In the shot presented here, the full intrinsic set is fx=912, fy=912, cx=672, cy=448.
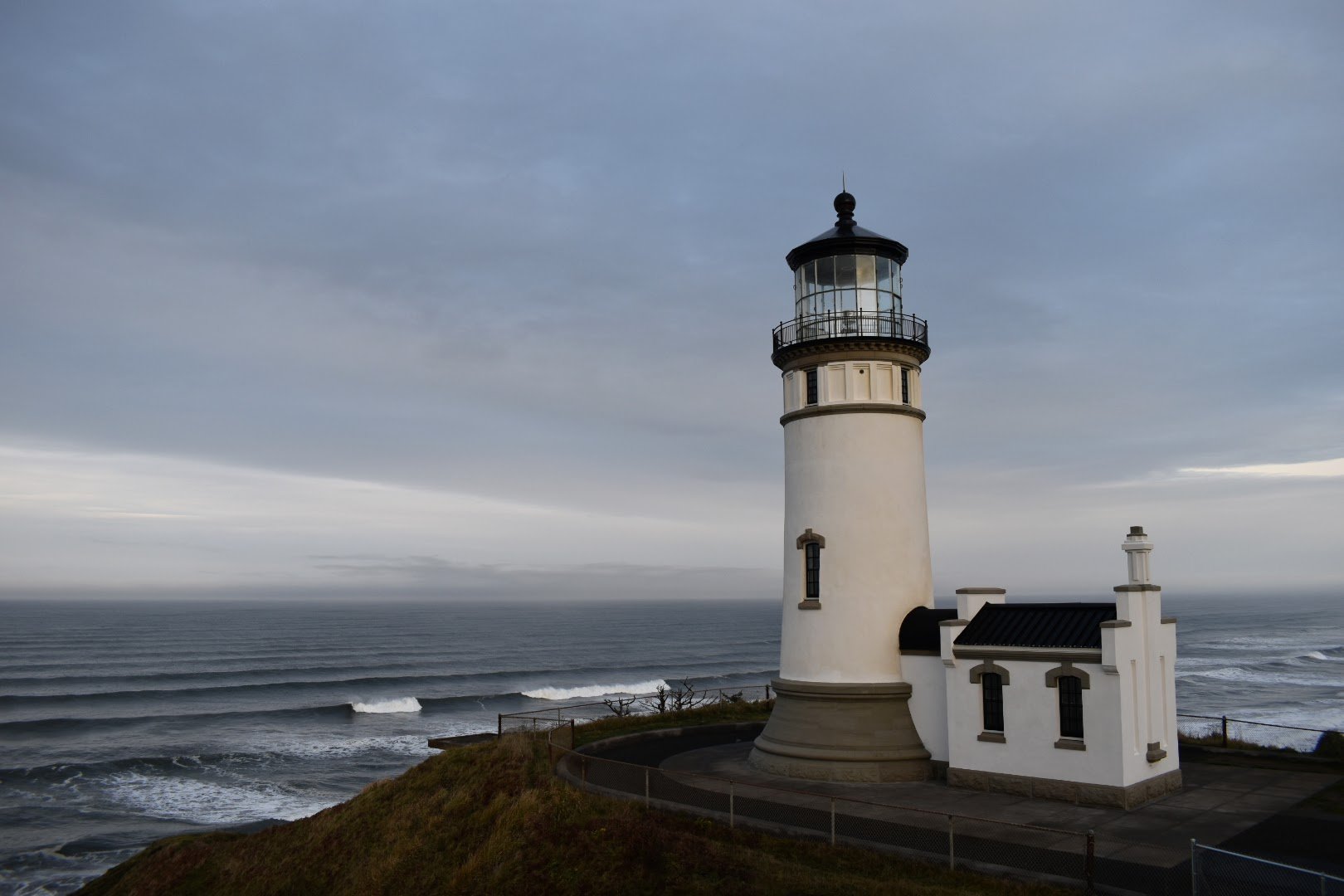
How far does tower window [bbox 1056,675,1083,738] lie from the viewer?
1581 centimetres

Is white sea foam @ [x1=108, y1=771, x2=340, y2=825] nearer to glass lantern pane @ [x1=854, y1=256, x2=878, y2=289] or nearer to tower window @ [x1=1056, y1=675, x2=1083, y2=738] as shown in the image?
tower window @ [x1=1056, y1=675, x2=1083, y2=738]

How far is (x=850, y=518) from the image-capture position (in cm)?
1864

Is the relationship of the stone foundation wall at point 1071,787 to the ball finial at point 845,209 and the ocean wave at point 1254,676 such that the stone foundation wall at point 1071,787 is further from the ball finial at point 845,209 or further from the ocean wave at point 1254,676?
the ocean wave at point 1254,676

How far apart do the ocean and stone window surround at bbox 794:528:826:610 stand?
64.3 feet

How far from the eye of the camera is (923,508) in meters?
19.3

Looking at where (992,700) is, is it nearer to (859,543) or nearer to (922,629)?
(922,629)

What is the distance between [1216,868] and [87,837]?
97.3ft

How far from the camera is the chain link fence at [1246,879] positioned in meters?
→ 10.9

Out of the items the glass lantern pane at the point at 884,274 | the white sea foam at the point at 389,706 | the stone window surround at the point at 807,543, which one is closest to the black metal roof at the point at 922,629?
the stone window surround at the point at 807,543

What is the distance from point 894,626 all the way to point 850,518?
236cm

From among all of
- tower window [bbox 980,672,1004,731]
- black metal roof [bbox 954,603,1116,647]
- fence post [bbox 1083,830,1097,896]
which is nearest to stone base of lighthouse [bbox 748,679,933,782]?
tower window [bbox 980,672,1004,731]

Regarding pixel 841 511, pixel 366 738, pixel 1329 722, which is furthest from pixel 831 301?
pixel 1329 722

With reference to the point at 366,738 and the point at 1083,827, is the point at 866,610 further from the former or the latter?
the point at 366,738

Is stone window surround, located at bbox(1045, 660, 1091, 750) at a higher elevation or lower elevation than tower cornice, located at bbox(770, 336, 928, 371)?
lower
